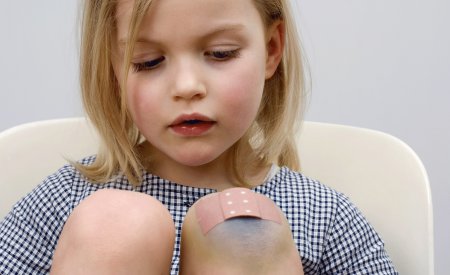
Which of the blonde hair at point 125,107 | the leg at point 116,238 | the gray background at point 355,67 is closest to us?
the leg at point 116,238

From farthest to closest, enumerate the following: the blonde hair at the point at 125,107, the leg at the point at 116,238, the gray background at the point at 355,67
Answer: the gray background at the point at 355,67, the blonde hair at the point at 125,107, the leg at the point at 116,238

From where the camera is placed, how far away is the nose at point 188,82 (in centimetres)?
69

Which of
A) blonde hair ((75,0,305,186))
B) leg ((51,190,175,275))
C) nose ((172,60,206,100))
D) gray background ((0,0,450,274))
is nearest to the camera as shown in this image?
leg ((51,190,175,275))

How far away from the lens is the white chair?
0.80 meters

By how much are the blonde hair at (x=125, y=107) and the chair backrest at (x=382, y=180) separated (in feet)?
0.14

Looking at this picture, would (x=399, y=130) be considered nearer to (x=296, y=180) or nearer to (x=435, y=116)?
(x=435, y=116)

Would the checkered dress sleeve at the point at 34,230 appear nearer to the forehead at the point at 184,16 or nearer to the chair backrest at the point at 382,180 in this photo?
the forehead at the point at 184,16

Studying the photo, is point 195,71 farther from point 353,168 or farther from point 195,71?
point 353,168

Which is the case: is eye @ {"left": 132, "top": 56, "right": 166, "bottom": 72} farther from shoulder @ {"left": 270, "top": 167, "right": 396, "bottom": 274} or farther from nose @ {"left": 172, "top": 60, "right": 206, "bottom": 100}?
shoulder @ {"left": 270, "top": 167, "right": 396, "bottom": 274}

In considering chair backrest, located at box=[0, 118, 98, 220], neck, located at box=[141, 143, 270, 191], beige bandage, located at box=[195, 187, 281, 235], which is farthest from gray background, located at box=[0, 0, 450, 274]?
beige bandage, located at box=[195, 187, 281, 235]

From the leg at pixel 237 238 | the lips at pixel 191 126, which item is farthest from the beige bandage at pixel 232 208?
the lips at pixel 191 126

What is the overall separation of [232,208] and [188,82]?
0.49 ft

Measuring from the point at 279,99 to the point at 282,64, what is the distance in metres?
0.05

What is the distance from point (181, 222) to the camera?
30.6 inches
